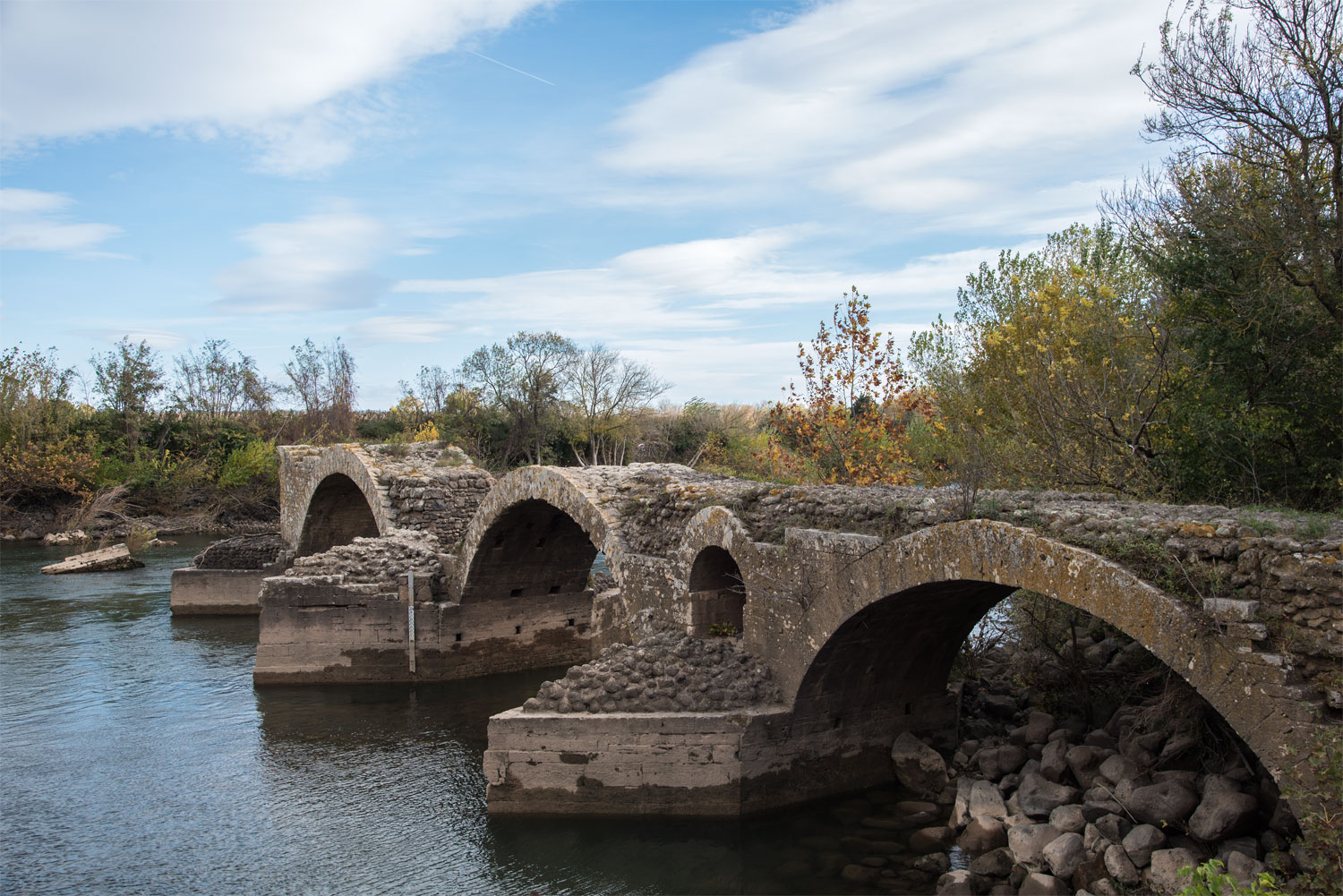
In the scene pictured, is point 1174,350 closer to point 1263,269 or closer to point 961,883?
point 1263,269

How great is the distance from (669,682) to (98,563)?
954 inches

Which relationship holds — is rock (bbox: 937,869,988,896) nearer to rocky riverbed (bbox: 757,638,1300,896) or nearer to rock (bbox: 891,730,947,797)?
rocky riverbed (bbox: 757,638,1300,896)

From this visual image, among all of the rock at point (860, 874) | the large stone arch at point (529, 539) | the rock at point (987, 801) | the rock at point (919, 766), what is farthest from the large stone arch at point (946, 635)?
the large stone arch at point (529, 539)

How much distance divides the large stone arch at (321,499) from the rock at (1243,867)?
17.8m

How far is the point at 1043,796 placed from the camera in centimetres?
919

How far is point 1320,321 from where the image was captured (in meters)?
9.90

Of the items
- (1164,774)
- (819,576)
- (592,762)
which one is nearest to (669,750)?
(592,762)

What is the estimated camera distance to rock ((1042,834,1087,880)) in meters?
8.12

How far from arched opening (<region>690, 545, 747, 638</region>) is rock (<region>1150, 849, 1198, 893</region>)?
5280 mm

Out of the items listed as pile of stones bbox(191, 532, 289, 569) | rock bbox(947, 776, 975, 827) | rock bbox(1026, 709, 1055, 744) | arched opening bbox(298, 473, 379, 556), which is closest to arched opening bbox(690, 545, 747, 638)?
rock bbox(947, 776, 975, 827)

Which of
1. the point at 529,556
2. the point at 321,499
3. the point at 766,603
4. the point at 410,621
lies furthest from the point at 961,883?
the point at 321,499

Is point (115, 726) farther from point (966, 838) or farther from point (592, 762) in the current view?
point (966, 838)

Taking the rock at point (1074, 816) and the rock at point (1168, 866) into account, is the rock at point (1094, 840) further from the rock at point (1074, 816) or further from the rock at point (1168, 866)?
the rock at point (1168, 866)

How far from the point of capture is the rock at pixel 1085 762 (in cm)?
927
